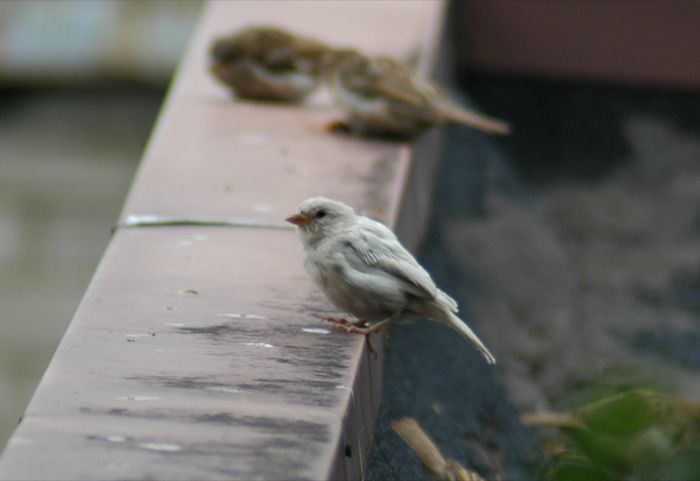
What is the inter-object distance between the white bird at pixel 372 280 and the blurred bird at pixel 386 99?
156 cm

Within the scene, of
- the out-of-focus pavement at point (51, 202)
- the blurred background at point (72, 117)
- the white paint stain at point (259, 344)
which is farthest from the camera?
the blurred background at point (72, 117)

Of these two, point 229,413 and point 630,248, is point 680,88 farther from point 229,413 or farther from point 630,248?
point 229,413

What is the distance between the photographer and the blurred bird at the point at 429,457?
3.26 m

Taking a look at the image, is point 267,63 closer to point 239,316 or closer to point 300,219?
Answer: point 300,219

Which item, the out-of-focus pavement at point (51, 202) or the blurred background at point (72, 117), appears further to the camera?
the blurred background at point (72, 117)

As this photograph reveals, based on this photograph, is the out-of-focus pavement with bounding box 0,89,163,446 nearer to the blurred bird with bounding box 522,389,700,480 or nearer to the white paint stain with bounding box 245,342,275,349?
the white paint stain with bounding box 245,342,275,349

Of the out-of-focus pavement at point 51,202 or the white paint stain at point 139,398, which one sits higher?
the white paint stain at point 139,398

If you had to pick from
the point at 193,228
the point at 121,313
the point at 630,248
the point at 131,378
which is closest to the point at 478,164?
the point at 630,248

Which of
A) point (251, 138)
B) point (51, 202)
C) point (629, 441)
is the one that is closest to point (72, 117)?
point (51, 202)

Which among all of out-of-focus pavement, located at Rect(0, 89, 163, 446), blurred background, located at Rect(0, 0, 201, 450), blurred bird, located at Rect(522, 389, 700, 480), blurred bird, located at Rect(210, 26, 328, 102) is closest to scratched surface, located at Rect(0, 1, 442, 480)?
blurred bird, located at Rect(210, 26, 328, 102)

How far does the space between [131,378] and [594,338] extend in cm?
273

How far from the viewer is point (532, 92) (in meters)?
6.75

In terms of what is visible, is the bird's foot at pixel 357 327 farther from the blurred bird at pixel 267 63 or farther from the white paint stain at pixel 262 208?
the blurred bird at pixel 267 63

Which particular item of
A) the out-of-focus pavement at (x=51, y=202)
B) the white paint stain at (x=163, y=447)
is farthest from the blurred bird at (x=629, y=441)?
the out-of-focus pavement at (x=51, y=202)
